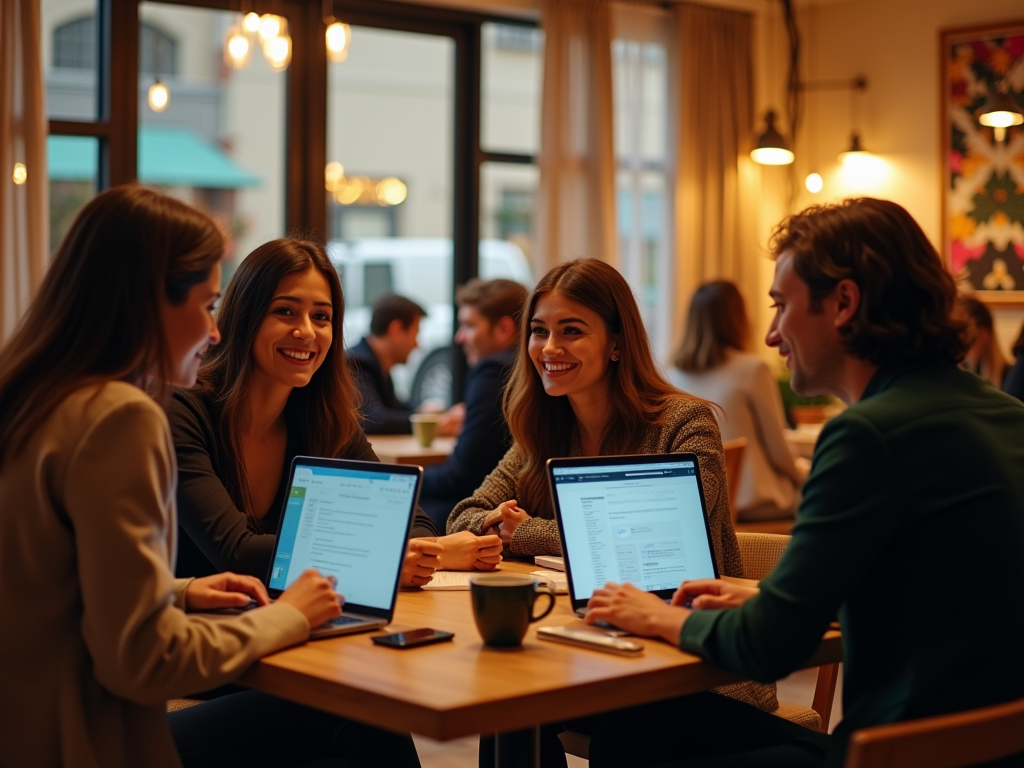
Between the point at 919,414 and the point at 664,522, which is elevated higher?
the point at 919,414

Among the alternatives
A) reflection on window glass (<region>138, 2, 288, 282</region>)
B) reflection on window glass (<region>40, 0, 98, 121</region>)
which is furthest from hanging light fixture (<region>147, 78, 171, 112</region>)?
reflection on window glass (<region>40, 0, 98, 121</region>)

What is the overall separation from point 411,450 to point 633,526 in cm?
257

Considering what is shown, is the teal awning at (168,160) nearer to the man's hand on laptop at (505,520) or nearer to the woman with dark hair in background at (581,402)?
the woman with dark hair in background at (581,402)

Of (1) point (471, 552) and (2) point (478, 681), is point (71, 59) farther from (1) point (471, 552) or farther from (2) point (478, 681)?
(2) point (478, 681)

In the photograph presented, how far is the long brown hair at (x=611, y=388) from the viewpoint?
2533 mm

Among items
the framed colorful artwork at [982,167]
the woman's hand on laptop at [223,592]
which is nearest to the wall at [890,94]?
the framed colorful artwork at [982,167]

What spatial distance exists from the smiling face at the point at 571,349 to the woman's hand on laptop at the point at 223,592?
0.89 m

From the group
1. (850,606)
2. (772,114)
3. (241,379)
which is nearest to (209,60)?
(772,114)

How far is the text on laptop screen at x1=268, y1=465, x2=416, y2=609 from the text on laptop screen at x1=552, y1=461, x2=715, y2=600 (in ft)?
0.86

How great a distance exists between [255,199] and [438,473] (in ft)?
11.8

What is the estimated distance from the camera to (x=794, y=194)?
674 centimetres

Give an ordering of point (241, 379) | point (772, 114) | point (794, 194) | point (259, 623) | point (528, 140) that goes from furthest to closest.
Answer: point (528, 140) < point (794, 194) < point (772, 114) < point (241, 379) < point (259, 623)

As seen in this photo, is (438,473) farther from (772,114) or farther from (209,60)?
(209,60)

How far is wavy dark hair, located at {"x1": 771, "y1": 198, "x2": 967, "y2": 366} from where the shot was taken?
1.66 metres
